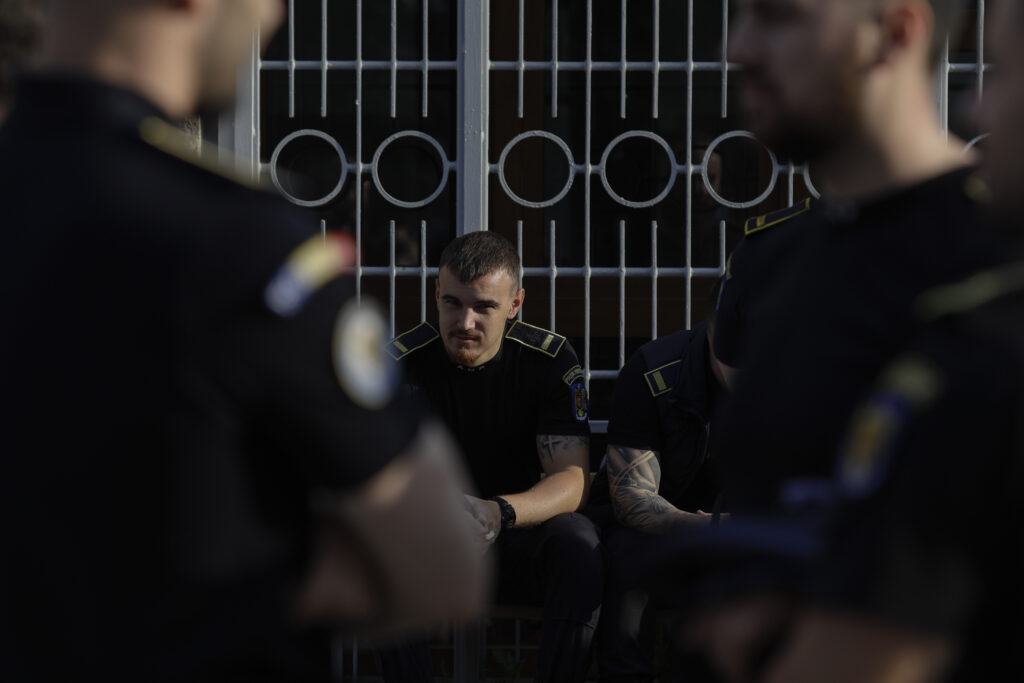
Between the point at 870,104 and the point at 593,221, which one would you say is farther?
the point at 593,221

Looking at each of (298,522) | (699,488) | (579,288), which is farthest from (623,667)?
(298,522)

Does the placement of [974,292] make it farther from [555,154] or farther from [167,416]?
[555,154]

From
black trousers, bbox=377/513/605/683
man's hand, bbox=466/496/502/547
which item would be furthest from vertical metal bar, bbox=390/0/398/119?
black trousers, bbox=377/513/605/683

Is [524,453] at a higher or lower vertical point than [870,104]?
lower

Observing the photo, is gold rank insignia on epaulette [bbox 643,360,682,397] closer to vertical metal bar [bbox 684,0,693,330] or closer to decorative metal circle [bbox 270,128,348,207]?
vertical metal bar [bbox 684,0,693,330]

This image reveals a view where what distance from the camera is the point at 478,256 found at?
11.7ft

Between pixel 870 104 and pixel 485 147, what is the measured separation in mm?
2700

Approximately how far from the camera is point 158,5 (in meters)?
1.03

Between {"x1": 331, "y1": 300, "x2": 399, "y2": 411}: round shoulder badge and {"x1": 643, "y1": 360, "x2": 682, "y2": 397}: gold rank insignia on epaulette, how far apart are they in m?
2.44

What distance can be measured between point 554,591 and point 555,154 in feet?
6.03

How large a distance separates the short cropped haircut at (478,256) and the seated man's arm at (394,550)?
251cm

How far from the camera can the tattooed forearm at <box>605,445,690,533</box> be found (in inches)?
130

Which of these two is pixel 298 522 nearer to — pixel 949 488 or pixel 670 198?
pixel 949 488

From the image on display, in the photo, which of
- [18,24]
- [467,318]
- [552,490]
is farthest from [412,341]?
[18,24]
